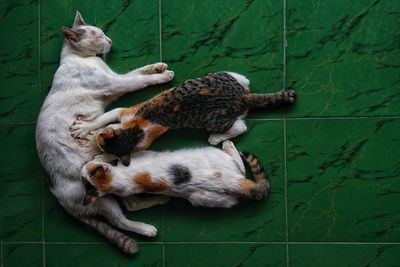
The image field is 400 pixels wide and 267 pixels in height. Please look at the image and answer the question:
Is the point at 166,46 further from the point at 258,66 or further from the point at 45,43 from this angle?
the point at 45,43

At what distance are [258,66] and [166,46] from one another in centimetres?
44

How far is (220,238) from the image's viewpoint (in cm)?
198

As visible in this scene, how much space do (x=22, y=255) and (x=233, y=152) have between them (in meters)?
1.15

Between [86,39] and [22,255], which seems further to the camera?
[22,255]

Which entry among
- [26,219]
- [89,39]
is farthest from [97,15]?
[26,219]

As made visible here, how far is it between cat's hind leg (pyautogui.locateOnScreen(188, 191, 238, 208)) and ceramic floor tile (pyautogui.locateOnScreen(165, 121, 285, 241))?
0.19ft

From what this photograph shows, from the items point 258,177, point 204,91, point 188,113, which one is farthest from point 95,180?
point 258,177

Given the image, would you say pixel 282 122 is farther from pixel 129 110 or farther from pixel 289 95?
pixel 129 110

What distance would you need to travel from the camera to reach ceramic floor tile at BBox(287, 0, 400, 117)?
1.91 m

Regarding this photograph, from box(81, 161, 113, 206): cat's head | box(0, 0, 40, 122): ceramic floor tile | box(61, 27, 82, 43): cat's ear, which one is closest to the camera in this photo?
box(81, 161, 113, 206): cat's head

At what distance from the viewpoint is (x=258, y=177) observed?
1915 mm

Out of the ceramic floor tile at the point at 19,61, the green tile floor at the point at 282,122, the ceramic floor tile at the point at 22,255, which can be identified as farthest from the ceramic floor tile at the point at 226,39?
the ceramic floor tile at the point at 22,255

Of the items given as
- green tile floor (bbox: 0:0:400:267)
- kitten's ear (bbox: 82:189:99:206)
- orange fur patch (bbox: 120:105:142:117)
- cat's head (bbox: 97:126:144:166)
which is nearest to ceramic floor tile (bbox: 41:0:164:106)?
green tile floor (bbox: 0:0:400:267)

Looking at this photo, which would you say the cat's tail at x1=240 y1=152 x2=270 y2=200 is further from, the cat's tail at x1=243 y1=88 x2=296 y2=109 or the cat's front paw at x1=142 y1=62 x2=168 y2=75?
the cat's front paw at x1=142 y1=62 x2=168 y2=75
